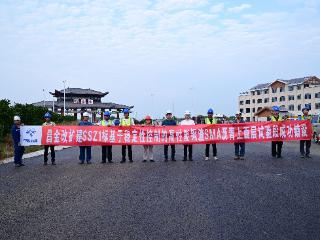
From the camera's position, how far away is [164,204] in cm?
681

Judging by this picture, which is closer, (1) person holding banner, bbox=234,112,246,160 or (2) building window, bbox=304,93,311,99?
(1) person holding banner, bbox=234,112,246,160

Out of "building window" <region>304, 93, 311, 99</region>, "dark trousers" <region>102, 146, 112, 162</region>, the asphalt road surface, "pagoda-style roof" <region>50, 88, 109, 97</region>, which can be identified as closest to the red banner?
"dark trousers" <region>102, 146, 112, 162</region>

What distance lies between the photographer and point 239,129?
15.5 meters

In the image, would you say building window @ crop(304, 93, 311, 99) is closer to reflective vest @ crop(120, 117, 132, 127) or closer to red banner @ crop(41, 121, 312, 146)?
red banner @ crop(41, 121, 312, 146)

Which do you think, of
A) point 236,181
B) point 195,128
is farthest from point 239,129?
point 236,181

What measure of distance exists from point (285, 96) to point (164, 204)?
2991 inches

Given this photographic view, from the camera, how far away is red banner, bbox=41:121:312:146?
15133mm

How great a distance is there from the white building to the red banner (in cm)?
5162

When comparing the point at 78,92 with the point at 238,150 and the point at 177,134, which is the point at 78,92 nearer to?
the point at 177,134

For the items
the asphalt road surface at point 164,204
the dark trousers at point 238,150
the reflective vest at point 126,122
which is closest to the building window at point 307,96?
the dark trousers at point 238,150

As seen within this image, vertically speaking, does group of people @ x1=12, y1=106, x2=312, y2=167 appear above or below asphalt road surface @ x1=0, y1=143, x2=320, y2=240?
above

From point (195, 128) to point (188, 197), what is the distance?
8.21 m

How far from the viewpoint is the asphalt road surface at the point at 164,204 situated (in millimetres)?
5191

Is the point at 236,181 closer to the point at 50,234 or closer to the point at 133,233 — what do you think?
the point at 133,233
